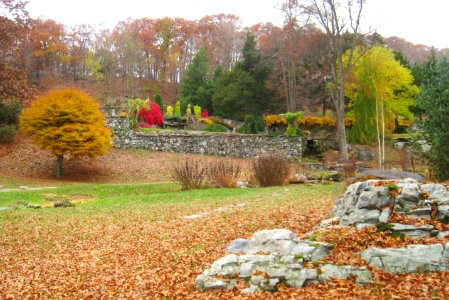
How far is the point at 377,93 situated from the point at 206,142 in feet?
37.9

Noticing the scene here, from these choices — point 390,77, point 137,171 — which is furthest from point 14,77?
point 390,77

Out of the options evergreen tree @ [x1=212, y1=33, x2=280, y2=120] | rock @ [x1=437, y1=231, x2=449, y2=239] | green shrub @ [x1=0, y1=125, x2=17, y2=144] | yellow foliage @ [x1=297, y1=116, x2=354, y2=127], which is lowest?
rock @ [x1=437, y1=231, x2=449, y2=239]

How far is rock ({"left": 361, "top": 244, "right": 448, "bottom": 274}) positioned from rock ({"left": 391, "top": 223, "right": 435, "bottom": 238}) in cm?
42

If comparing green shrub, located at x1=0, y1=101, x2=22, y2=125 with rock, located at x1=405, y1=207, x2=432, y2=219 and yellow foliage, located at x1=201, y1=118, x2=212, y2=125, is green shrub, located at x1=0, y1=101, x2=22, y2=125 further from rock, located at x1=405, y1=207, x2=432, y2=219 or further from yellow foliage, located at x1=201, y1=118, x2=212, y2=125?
rock, located at x1=405, y1=207, x2=432, y2=219

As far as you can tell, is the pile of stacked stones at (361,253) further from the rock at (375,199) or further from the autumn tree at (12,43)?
the autumn tree at (12,43)

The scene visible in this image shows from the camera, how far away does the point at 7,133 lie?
2497 cm

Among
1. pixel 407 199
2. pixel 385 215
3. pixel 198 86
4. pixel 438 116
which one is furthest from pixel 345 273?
pixel 198 86

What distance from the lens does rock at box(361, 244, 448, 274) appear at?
5.51 meters

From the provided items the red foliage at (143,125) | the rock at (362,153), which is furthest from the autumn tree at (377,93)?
the red foliage at (143,125)

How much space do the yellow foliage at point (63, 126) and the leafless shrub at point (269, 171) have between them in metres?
8.20

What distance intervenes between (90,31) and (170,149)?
2899 centimetres

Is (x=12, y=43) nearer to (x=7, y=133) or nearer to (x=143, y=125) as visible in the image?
(x=7, y=133)

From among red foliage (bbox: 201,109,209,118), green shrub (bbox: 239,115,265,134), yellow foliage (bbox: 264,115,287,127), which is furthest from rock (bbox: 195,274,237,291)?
red foliage (bbox: 201,109,209,118)

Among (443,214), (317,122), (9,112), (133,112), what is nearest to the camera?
(443,214)
